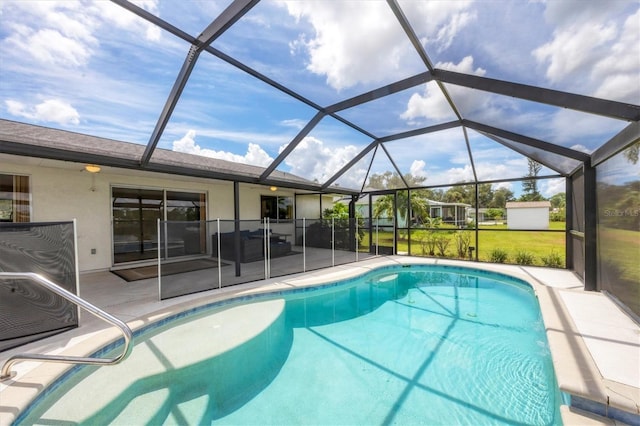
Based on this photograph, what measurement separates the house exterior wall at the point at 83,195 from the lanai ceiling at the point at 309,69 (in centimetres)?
291

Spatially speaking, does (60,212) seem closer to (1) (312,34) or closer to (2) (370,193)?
(1) (312,34)

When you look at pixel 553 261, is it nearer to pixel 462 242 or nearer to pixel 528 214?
pixel 462 242

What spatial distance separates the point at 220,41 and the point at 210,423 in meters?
4.72

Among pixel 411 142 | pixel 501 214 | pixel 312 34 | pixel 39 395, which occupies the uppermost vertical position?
pixel 312 34

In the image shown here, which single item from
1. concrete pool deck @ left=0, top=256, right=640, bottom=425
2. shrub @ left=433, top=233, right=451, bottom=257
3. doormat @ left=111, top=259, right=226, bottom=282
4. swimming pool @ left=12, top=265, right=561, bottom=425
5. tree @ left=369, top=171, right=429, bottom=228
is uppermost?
tree @ left=369, top=171, right=429, bottom=228

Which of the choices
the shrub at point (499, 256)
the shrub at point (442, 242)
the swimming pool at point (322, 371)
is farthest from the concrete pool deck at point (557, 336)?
the shrub at point (442, 242)

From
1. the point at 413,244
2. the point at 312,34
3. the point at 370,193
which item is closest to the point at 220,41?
the point at 312,34

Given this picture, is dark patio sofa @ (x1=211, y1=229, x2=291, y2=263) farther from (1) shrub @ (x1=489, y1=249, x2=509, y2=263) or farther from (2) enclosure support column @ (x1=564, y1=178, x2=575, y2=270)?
(2) enclosure support column @ (x1=564, y1=178, x2=575, y2=270)

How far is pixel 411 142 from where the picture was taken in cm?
838

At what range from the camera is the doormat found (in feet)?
22.3

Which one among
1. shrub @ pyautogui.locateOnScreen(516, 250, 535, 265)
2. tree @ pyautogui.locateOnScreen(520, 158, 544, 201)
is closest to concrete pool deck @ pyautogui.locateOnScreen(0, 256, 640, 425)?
shrub @ pyautogui.locateOnScreen(516, 250, 535, 265)

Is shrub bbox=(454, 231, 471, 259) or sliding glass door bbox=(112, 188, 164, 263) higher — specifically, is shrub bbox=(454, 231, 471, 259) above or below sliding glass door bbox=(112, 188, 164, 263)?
below

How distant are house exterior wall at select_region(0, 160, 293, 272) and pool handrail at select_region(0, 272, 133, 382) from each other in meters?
5.10

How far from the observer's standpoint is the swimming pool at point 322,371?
2.78 meters
